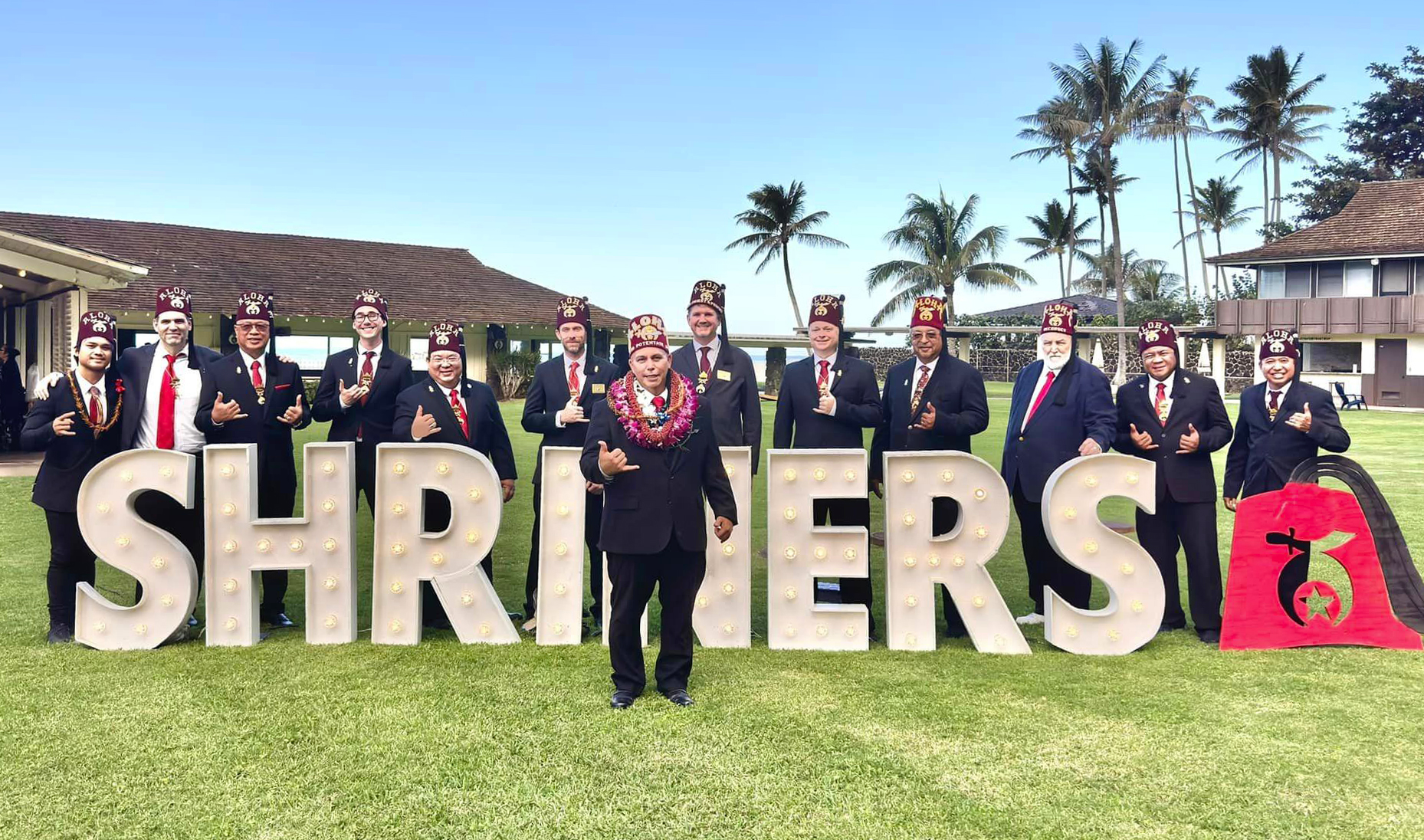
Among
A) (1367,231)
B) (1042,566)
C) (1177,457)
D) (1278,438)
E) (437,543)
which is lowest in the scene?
(1042,566)

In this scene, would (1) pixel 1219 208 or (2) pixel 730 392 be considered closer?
(2) pixel 730 392

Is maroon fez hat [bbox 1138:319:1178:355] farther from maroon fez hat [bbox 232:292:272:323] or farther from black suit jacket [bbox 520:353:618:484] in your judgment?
maroon fez hat [bbox 232:292:272:323]

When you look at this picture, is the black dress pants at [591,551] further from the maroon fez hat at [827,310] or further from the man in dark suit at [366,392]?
the maroon fez hat at [827,310]

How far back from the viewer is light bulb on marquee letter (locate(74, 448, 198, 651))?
5047 mm

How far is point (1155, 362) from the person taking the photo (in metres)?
5.66

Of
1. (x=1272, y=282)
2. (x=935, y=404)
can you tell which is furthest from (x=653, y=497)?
(x=1272, y=282)

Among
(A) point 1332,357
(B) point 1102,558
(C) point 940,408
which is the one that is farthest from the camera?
(A) point 1332,357

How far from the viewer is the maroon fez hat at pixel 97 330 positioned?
17.2 ft

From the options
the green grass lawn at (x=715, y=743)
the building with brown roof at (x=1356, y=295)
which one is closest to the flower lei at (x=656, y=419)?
the green grass lawn at (x=715, y=743)

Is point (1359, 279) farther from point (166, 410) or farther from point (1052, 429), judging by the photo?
point (166, 410)

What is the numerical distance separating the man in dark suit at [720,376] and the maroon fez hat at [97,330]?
3.00 meters

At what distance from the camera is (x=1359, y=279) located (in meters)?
34.9

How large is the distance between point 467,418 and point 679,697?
227 centimetres

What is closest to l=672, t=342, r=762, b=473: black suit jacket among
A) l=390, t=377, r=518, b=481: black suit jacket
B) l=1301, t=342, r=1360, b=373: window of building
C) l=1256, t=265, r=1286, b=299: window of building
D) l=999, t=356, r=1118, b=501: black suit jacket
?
l=390, t=377, r=518, b=481: black suit jacket
